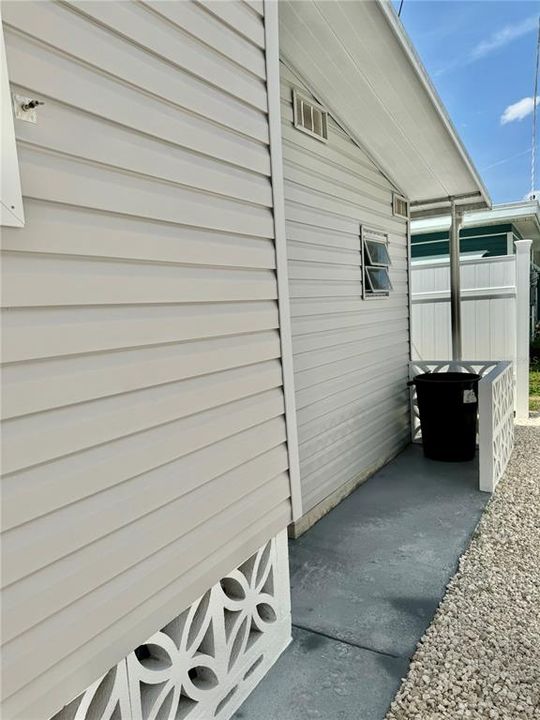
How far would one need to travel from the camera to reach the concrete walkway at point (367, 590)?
2080mm

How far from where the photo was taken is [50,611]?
1230mm

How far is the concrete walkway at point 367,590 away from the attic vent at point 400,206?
2.74 m

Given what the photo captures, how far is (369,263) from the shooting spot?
467 cm

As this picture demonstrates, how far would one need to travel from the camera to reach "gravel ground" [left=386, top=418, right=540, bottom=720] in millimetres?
1983

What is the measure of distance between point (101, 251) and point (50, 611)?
93cm

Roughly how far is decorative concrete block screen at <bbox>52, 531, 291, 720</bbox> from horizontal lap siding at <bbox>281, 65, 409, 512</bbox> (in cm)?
138

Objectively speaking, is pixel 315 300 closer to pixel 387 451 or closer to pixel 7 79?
pixel 387 451

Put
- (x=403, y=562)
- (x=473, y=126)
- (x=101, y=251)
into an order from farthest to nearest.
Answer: (x=473, y=126), (x=403, y=562), (x=101, y=251)

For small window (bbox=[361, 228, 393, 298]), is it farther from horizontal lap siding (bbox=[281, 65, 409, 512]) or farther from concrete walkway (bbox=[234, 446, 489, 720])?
concrete walkway (bbox=[234, 446, 489, 720])

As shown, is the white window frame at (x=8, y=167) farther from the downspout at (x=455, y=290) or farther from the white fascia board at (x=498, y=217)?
the white fascia board at (x=498, y=217)

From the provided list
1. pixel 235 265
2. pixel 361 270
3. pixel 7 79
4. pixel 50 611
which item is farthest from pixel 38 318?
pixel 361 270

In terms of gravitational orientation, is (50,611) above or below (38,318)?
below

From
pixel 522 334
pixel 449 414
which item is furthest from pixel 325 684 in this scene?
pixel 522 334

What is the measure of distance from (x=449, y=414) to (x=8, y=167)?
4565 mm
